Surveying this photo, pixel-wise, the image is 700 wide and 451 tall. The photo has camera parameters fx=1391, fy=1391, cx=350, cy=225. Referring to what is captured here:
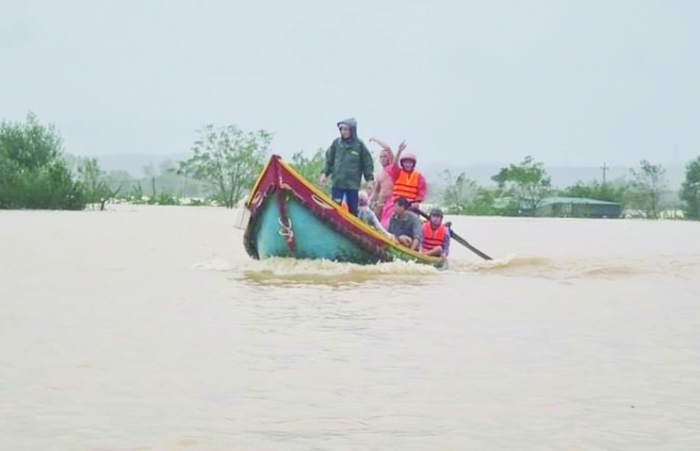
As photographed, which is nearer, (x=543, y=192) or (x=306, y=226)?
(x=306, y=226)

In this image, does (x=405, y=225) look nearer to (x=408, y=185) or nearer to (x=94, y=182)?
(x=408, y=185)

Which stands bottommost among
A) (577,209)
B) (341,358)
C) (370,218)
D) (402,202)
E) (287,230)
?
(341,358)

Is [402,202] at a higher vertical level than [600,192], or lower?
lower

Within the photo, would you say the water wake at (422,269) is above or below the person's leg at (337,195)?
below

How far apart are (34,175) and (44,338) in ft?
91.6

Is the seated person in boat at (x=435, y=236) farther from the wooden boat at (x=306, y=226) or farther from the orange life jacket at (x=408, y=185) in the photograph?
the wooden boat at (x=306, y=226)

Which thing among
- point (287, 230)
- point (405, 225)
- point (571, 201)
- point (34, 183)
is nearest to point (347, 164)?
point (405, 225)

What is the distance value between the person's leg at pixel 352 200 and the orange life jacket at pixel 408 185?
383mm

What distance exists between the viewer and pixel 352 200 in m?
13.7

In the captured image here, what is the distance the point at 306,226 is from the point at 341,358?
5.68 meters

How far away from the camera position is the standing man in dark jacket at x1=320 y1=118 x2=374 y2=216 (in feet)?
44.1

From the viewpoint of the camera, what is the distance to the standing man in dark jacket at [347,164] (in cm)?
1344

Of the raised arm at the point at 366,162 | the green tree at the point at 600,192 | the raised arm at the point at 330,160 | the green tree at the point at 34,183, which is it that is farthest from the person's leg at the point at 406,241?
the green tree at the point at 600,192

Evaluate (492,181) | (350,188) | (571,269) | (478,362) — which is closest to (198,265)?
(350,188)
